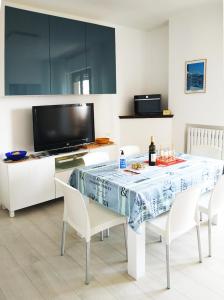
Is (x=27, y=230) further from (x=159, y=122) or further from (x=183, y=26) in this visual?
(x=183, y=26)

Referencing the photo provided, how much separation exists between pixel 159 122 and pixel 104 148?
104 centimetres

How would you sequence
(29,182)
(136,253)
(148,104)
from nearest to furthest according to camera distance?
(136,253) → (29,182) → (148,104)

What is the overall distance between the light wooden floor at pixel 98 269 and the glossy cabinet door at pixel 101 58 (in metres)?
2.19

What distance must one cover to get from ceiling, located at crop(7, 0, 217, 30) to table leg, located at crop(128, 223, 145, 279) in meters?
2.94

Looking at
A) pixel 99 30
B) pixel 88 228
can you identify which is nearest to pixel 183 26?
pixel 99 30

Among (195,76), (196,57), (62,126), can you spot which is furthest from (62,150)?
(196,57)

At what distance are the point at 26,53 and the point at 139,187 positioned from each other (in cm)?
229

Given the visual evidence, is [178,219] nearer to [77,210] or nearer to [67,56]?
[77,210]

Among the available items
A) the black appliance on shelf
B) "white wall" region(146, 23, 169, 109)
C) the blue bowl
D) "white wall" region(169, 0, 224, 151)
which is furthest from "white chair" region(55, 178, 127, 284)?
"white wall" region(146, 23, 169, 109)

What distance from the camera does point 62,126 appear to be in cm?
402

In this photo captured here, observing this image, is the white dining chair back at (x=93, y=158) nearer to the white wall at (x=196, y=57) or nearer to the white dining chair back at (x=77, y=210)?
the white dining chair back at (x=77, y=210)

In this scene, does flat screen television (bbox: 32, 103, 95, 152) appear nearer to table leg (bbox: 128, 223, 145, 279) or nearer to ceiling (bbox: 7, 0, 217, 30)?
ceiling (bbox: 7, 0, 217, 30)

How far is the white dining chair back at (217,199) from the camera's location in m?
2.37

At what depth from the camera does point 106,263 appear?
2529mm
